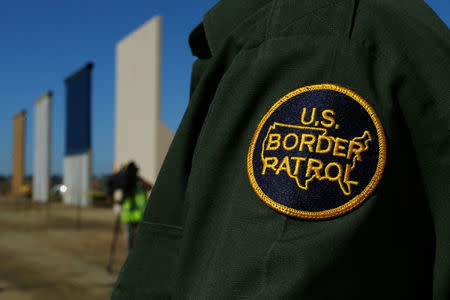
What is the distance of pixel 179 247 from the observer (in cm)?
74

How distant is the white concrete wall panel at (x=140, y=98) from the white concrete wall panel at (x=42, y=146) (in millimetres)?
3193

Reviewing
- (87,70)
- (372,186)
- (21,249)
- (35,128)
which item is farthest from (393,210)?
(35,128)

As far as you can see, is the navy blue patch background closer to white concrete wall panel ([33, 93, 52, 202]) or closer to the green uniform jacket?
the green uniform jacket

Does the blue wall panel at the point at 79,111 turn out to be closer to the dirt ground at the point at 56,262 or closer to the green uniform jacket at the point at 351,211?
the dirt ground at the point at 56,262

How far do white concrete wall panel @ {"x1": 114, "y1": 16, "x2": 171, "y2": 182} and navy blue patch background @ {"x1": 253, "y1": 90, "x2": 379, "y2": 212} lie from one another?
1496 centimetres

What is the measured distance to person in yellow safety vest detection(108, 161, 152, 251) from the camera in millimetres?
7910

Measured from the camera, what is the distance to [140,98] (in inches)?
685

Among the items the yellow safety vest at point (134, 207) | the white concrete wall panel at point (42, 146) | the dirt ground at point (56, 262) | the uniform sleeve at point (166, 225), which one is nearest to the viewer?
the uniform sleeve at point (166, 225)

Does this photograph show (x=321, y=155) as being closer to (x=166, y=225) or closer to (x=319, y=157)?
(x=319, y=157)

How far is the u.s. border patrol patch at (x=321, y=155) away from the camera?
57 centimetres

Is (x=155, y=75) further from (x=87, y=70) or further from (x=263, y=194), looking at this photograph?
(x=263, y=194)

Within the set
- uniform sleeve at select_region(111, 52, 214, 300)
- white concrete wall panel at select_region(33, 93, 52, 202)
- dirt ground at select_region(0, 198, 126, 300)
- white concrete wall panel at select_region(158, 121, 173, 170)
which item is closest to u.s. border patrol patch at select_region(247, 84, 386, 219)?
uniform sleeve at select_region(111, 52, 214, 300)

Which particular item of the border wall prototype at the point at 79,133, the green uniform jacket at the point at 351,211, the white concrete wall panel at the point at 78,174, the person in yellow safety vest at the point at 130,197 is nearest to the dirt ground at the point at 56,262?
the person in yellow safety vest at the point at 130,197

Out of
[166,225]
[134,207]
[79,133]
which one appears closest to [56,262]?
[134,207]
